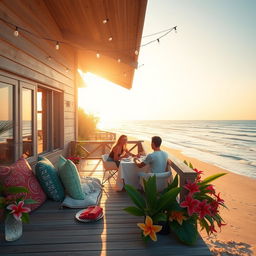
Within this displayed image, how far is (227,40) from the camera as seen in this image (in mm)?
11375

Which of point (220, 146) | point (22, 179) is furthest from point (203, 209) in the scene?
point (220, 146)

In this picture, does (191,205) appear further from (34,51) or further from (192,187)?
(34,51)

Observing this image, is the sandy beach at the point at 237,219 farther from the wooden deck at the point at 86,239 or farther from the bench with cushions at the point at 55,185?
the bench with cushions at the point at 55,185

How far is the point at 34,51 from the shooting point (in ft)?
12.1

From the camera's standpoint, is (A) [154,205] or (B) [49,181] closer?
(A) [154,205]

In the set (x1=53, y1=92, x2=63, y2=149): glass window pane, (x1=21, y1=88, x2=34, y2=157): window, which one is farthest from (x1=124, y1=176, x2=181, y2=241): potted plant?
(x1=53, y1=92, x2=63, y2=149): glass window pane

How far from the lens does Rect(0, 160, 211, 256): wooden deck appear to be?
2021mm

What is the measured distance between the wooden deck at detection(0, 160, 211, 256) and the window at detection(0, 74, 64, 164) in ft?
3.37

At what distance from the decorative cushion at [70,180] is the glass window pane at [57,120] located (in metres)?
2.34

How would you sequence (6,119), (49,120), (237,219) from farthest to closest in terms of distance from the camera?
(237,219) → (49,120) → (6,119)

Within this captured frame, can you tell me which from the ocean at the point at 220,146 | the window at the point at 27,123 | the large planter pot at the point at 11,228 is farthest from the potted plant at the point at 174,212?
the ocean at the point at 220,146

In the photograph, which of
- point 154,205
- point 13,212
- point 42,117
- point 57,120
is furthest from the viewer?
point 57,120

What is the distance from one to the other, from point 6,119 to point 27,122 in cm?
61

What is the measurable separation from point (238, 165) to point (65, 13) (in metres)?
12.4
